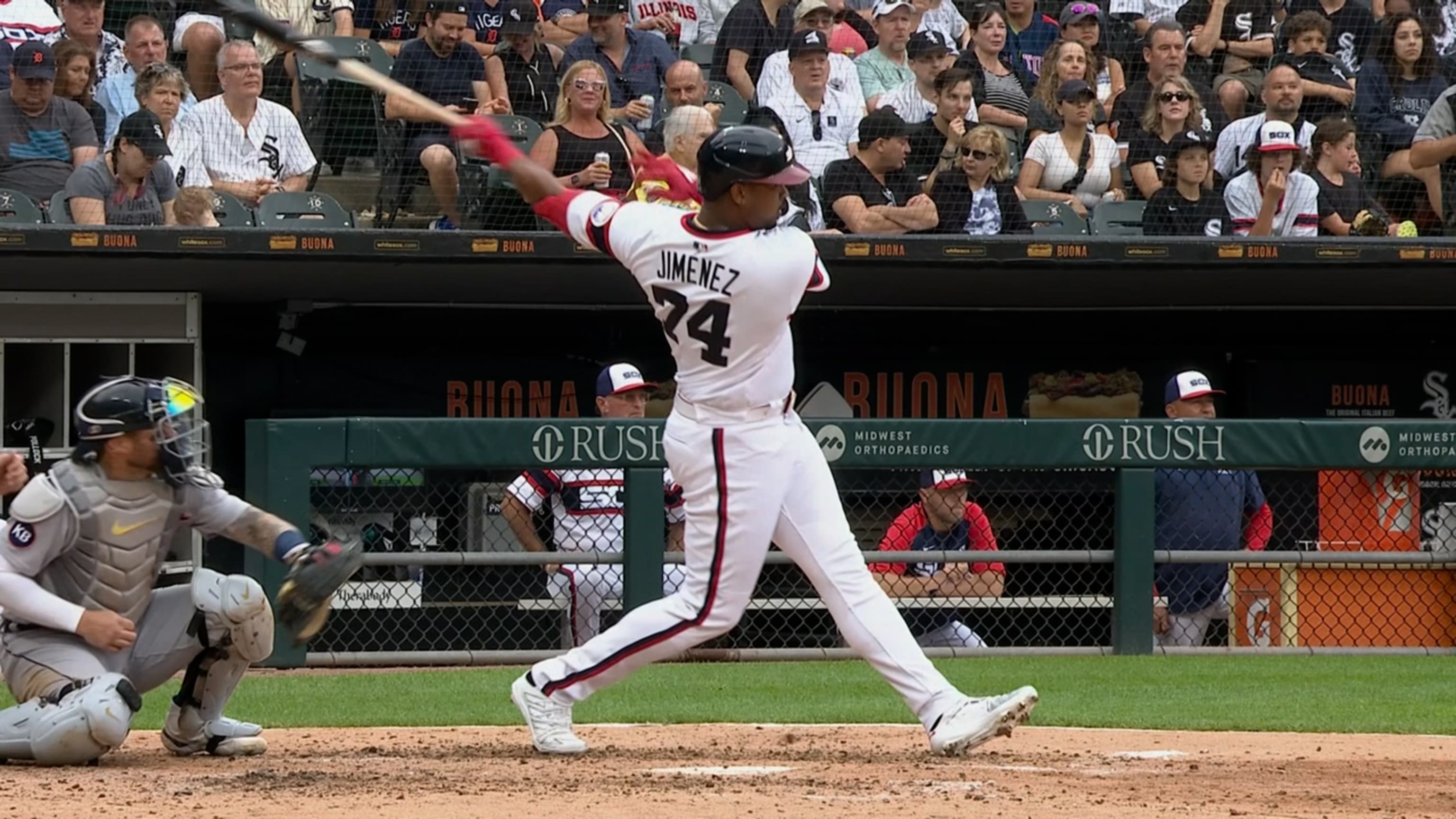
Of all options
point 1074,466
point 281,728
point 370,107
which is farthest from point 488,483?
point 281,728

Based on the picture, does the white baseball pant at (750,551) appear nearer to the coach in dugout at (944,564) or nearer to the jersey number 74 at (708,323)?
the jersey number 74 at (708,323)

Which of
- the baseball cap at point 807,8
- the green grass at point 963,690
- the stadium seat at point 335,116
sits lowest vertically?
the green grass at point 963,690

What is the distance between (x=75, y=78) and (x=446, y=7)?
1.71 meters

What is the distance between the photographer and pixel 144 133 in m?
8.18

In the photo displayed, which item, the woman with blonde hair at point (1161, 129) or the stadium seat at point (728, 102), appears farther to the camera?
the woman with blonde hair at point (1161, 129)

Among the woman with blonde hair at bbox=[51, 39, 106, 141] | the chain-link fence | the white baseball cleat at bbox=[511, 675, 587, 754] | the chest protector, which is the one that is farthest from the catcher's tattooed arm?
the woman with blonde hair at bbox=[51, 39, 106, 141]

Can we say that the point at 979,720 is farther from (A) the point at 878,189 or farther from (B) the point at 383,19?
(B) the point at 383,19

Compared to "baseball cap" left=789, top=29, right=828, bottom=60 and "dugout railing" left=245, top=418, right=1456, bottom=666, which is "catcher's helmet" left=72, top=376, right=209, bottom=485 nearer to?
"dugout railing" left=245, top=418, right=1456, bottom=666

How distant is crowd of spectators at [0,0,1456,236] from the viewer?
8742mm

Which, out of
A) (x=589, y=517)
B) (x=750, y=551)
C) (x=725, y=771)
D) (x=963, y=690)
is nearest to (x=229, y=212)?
(x=589, y=517)

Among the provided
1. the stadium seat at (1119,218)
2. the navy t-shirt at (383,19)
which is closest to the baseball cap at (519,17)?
the navy t-shirt at (383,19)

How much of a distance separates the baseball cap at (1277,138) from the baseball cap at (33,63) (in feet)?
18.1

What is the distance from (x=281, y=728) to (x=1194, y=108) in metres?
6.19

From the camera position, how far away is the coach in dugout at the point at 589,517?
7758 mm
